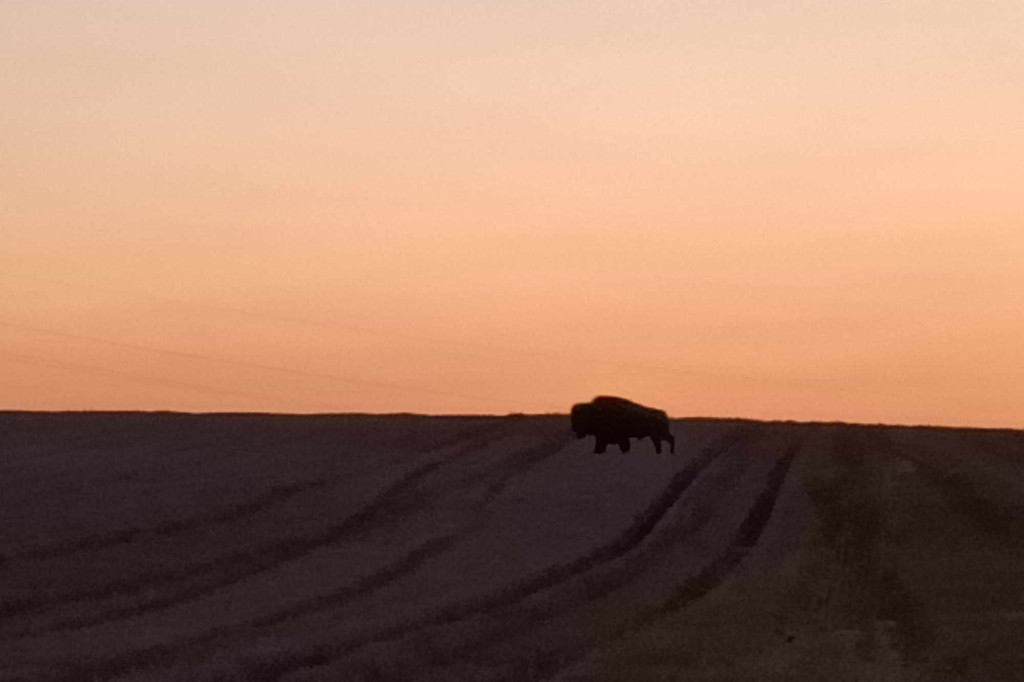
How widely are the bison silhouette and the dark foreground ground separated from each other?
43 centimetres

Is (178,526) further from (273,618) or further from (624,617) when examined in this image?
(624,617)

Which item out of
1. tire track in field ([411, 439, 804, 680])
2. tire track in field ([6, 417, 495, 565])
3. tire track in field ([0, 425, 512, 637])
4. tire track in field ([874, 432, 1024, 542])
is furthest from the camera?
tire track in field ([874, 432, 1024, 542])

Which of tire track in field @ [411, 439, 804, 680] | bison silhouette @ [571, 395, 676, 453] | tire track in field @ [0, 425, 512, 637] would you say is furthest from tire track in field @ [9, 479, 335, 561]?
bison silhouette @ [571, 395, 676, 453]

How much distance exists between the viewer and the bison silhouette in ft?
122

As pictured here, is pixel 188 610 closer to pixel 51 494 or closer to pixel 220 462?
pixel 51 494

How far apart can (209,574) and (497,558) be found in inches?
143

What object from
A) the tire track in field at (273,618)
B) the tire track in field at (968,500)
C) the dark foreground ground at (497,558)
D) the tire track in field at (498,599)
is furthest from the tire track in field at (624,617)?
the tire track in field at (968,500)

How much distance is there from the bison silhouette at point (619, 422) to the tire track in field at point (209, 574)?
9131mm

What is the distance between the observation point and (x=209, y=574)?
68.7 ft

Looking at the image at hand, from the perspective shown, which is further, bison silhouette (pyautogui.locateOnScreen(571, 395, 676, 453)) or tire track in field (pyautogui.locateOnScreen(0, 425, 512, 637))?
bison silhouette (pyautogui.locateOnScreen(571, 395, 676, 453))

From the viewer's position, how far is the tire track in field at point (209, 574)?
1816 cm

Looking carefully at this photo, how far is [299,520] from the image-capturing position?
84.8 feet

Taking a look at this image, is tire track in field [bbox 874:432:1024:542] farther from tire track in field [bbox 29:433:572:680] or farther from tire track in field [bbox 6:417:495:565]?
tire track in field [bbox 6:417:495:565]

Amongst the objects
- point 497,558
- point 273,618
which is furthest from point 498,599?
point 497,558
